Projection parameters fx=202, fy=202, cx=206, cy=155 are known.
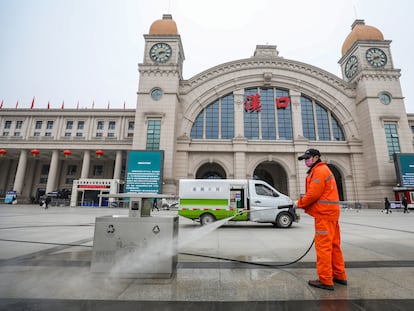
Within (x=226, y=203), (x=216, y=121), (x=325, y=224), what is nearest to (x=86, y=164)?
(x=216, y=121)

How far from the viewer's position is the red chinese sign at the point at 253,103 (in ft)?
103

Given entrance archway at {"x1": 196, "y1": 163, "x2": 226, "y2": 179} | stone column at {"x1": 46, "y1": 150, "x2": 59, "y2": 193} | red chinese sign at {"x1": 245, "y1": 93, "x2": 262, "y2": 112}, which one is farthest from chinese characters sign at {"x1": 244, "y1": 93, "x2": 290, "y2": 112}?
stone column at {"x1": 46, "y1": 150, "x2": 59, "y2": 193}

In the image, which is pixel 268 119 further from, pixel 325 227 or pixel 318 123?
pixel 325 227

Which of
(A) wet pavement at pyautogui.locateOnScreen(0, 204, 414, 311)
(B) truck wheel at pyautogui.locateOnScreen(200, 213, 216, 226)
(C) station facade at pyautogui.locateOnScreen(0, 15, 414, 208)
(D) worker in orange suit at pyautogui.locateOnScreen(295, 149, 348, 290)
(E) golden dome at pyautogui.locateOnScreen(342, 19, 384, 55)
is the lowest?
(A) wet pavement at pyautogui.locateOnScreen(0, 204, 414, 311)

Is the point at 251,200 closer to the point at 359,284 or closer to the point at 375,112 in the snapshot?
the point at 359,284

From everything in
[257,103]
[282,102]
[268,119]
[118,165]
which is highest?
[282,102]

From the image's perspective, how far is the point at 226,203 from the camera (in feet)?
33.9

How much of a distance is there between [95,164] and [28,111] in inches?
618

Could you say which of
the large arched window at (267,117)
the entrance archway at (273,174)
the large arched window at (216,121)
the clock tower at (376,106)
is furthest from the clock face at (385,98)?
the large arched window at (216,121)

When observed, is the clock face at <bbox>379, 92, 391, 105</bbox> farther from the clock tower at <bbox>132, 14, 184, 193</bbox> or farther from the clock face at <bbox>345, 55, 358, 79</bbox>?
the clock tower at <bbox>132, 14, 184, 193</bbox>

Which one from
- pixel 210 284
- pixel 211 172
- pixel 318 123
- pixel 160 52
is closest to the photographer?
pixel 210 284

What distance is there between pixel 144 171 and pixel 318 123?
27123 millimetres

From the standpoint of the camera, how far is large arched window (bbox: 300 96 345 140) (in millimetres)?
31156

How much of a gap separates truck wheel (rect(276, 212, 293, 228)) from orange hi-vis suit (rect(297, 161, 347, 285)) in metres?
7.16
